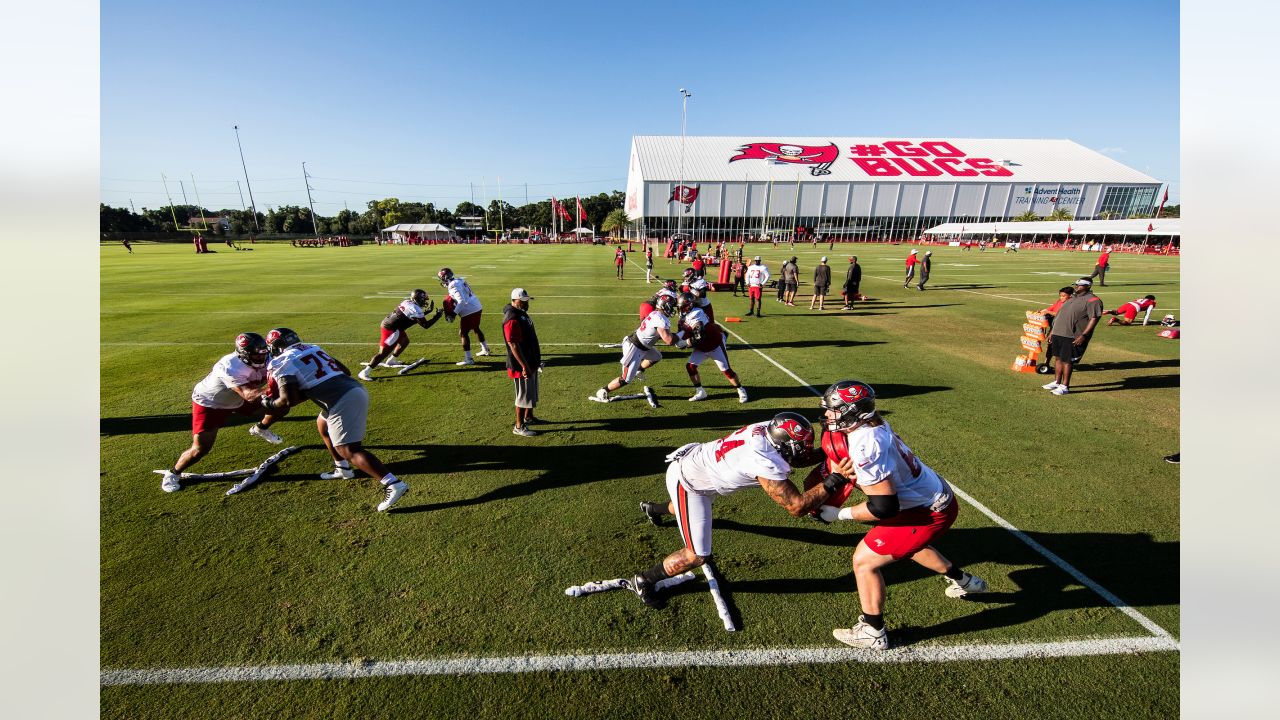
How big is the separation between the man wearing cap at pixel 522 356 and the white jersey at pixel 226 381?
2979 millimetres

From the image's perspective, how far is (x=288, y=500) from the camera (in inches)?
248

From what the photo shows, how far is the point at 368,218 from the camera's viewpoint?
395ft

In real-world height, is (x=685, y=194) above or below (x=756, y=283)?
above

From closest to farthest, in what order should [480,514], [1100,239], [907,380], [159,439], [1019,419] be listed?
1. [480,514]
2. [159,439]
3. [1019,419]
4. [907,380]
5. [1100,239]

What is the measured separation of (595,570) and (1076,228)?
83.6 metres

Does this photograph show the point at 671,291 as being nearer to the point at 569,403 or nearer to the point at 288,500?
the point at 569,403

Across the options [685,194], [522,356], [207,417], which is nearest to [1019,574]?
[522,356]

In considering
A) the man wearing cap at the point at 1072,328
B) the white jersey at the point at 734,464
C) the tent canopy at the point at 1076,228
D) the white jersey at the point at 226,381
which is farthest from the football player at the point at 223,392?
the tent canopy at the point at 1076,228

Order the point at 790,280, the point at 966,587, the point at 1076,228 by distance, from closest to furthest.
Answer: the point at 966,587 → the point at 790,280 → the point at 1076,228

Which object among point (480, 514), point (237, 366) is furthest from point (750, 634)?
point (237, 366)

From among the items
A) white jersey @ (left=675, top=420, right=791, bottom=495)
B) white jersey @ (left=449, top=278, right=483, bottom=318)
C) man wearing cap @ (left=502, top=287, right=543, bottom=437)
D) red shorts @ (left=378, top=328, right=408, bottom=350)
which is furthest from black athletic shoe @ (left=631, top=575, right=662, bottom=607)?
white jersey @ (left=449, top=278, right=483, bottom=318)

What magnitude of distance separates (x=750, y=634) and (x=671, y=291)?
6.47 m

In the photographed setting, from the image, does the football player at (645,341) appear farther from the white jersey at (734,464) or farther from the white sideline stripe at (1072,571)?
the white sideline stripe at (1072,571)

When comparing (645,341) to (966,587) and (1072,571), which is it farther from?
(1072,571)
